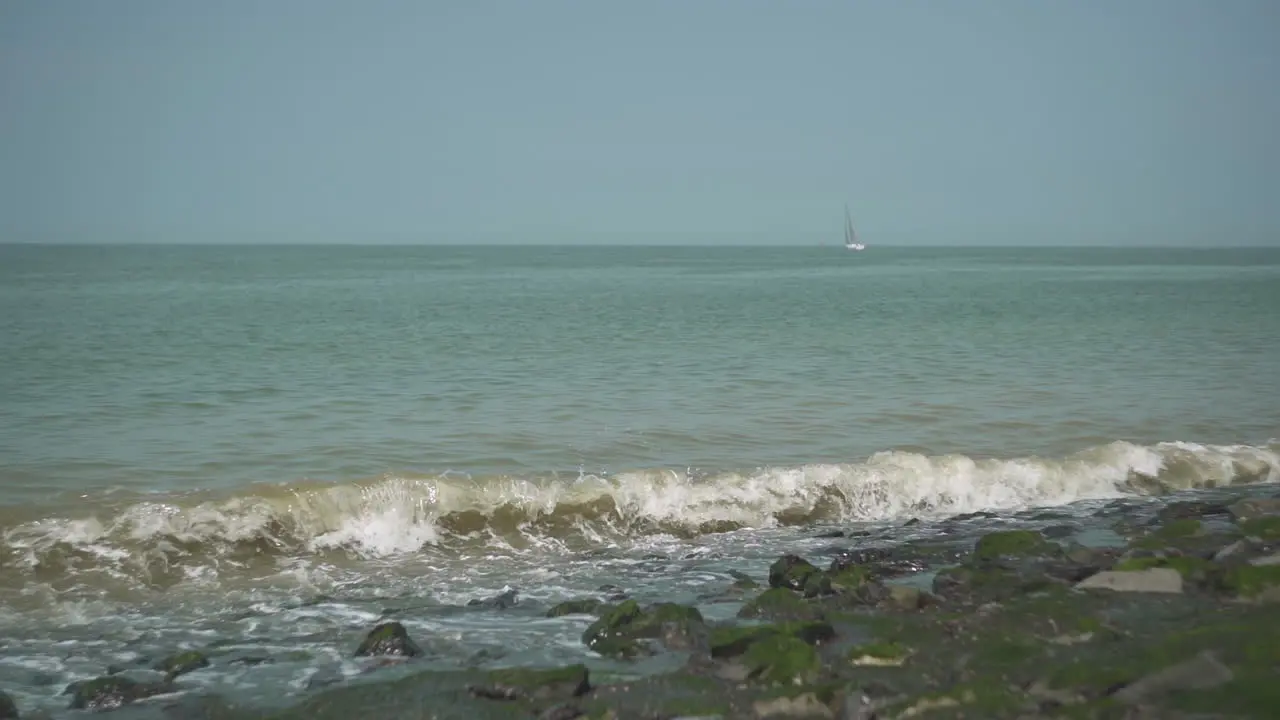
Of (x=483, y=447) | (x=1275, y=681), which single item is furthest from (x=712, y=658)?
(x=483, y=447)

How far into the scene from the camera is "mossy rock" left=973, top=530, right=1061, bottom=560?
11.2 metres

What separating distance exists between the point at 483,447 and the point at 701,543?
558 cm

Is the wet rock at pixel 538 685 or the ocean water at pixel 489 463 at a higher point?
the wet rock at pixel 538 685

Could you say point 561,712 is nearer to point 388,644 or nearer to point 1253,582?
point 388,644

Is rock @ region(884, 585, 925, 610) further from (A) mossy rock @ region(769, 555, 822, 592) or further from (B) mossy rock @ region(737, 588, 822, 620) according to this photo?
(A) mossy rock @ region(769, 555, 822, 592)

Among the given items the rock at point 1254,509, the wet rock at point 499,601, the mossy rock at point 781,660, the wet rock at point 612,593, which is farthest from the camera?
the rock at point 1254,509

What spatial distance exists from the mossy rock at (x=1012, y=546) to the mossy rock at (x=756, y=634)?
314 centimetres

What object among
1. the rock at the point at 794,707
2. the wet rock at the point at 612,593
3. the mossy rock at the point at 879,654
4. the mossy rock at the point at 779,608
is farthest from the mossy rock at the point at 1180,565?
the wet rock at the point at 612,593

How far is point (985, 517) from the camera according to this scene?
14133 millimetres

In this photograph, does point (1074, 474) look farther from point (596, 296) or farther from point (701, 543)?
point (596, 296)

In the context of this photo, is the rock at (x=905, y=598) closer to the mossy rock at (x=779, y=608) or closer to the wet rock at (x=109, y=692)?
the mossy rock at (x=779, y=608)

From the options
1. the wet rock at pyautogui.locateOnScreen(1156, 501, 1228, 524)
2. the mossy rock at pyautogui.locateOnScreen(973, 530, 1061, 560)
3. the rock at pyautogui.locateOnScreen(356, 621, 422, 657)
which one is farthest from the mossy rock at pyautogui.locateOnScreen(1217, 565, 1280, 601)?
the rock at pyautogui.locateOnScreen(356, 621, 422, 657)

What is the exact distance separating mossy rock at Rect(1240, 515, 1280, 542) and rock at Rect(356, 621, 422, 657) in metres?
8.09

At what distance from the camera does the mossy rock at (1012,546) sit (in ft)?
36.8
